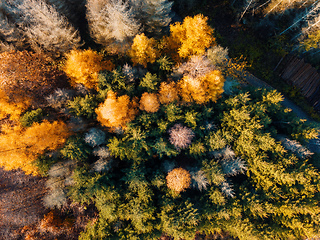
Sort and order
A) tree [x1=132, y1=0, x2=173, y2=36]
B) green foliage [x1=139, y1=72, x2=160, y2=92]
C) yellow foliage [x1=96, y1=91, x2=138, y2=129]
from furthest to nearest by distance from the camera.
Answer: tree [x1=132, y1=0, x2=173, y2=36] → green foliage [x1=139, y1=72, x2=160, y2=92] → yellow foliage [x1=96, y1=91, x2=138, y2=129]

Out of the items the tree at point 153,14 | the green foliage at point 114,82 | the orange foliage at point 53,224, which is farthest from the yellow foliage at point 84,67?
the orange foliage at point 53,224

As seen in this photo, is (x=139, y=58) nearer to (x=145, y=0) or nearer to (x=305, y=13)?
(x=145, y=0)

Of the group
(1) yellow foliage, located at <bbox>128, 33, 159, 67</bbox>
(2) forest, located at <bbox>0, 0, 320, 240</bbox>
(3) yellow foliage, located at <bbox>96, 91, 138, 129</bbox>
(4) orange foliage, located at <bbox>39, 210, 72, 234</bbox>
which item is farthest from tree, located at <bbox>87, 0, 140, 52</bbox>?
(4) orange foliage, located at <bbox>39, 210, 72, 234</bbox>

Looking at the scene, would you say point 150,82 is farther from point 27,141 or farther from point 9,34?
point 9,34

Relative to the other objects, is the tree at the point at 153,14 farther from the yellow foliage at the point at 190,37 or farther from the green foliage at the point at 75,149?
the green foliage at the point at 75,149

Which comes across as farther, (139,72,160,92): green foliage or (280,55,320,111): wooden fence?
(280,55,320,111): wooden fence

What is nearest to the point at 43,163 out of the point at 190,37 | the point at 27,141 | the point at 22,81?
the point at 27,141

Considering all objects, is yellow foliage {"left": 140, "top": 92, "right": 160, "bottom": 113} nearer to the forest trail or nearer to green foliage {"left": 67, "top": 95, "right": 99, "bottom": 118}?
green foliage {"left": 67, "top": 95, "right": 99, "bottom": 118}
